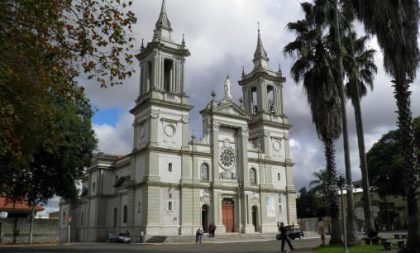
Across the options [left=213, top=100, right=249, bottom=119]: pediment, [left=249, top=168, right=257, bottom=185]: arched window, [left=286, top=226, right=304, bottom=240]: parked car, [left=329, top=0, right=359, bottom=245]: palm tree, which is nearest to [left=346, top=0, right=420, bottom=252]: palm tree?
[left=329, top=0, right=359, bottom=245]: palm tree

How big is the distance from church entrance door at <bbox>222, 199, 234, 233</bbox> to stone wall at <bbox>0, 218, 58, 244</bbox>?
16972 millimetres

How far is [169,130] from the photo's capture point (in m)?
44.7

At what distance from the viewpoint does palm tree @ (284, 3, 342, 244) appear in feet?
84.5

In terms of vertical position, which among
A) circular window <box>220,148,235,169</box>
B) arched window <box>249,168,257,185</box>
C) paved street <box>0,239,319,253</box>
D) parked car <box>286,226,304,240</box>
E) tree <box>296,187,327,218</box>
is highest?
circular window <box>220,148,235,169</box>

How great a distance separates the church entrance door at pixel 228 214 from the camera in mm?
47062

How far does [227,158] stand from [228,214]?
6009 mm

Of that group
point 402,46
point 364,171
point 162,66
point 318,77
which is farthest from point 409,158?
point 162,66

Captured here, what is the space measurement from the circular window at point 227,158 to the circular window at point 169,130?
6.51 metres

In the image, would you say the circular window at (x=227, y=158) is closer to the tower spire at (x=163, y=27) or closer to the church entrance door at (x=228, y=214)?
the church entrance door at (x=228, y=214)

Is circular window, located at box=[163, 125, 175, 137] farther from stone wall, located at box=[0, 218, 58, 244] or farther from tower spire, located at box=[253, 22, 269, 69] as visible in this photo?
tower spire, located at box=[253, 22, 269, 69]

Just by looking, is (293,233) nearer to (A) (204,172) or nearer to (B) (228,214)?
(B) (228,214)

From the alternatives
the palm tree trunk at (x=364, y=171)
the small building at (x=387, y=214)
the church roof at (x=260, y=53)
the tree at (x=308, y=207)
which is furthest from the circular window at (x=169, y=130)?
the tree at (x=308, y=207)

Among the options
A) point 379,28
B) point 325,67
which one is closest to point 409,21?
point 379,28

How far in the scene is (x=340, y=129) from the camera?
27.2 m
